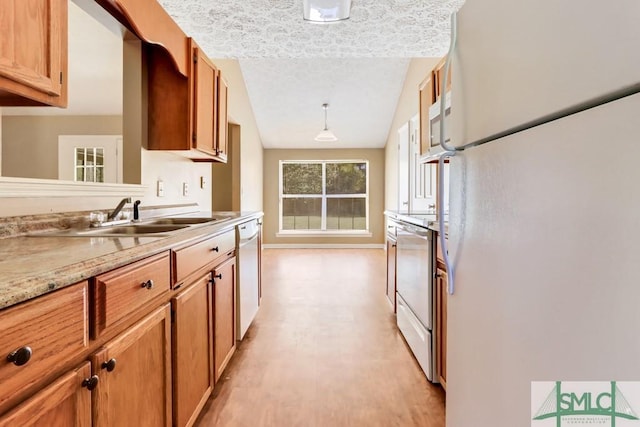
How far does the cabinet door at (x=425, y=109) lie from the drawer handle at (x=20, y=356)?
239 centimetres

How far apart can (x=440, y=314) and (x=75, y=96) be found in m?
2.04

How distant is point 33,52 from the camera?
1.08 metres

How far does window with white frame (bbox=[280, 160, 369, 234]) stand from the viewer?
24.8ft

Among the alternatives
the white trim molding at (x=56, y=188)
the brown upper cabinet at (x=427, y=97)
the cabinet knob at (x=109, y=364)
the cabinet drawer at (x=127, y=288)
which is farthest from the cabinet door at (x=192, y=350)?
the brown upper cabinet at (x=427, y=97)

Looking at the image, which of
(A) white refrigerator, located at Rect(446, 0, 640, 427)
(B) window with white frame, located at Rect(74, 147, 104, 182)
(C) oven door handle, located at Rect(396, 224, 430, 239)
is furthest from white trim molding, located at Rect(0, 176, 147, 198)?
(C) oven door handle, located at Rect(396, 224, 430, 239)

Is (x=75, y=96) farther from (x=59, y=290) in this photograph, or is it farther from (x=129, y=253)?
(x=59, y=290)

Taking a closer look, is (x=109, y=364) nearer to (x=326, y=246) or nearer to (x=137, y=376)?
(x=137, y=376)

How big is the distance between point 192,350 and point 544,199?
1.38 m

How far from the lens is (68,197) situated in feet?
5.42

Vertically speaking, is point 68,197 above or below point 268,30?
below

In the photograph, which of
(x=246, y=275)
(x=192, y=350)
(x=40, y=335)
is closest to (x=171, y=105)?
(x=246, y=275)

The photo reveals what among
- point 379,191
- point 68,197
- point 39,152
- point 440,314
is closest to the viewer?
point 39,152

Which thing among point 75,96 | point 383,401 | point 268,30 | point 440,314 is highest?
point 268,30

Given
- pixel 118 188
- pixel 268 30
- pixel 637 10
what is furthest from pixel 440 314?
pixel 268 30
